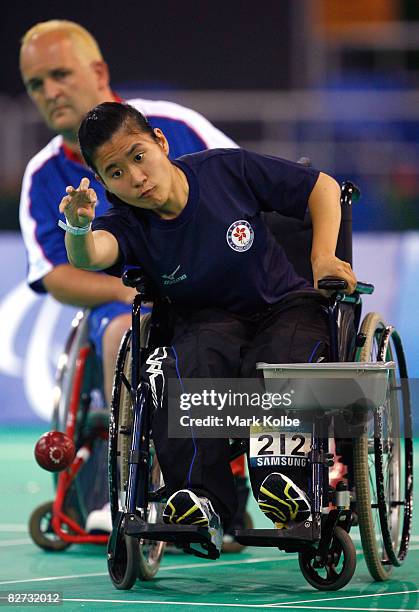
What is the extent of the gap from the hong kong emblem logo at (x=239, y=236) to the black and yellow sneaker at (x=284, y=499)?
66 cm

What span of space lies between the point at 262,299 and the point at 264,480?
0.57 metres

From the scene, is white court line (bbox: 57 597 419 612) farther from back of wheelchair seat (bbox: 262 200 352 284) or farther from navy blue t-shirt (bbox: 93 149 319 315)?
back of wheelchair seat (bbox: 262 200 352 284)

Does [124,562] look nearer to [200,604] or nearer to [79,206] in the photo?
[200,604]

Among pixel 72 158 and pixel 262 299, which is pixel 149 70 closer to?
pixel 72 158

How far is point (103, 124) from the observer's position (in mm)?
3727

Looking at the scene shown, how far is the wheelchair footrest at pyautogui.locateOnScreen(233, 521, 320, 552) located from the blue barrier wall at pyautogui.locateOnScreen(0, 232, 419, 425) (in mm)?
4522

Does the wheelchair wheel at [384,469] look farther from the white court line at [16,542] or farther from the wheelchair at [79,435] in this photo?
the white court line at [16,542]

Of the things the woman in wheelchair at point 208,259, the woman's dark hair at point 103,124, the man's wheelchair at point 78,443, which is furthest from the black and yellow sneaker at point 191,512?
the man's wheelchair at point 78,443

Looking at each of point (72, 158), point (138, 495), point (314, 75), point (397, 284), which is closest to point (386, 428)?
point (138, 495)

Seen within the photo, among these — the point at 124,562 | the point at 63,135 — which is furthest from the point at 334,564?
the point at 63,135

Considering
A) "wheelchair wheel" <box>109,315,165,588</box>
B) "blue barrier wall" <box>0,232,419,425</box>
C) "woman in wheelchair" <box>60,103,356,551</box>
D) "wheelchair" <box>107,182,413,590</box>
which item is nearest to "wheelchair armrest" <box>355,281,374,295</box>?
"wheelchair" <box>107,182,413,590</box>

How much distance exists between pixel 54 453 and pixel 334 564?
0.93 m

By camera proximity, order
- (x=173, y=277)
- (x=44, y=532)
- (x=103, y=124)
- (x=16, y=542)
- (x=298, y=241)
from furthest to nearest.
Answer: (x=16, y=542), (x=44, y=532), (x=298, y=241), (x=173, y=277), (x=103, y=124)

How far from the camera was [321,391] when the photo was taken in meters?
A: 3.53
